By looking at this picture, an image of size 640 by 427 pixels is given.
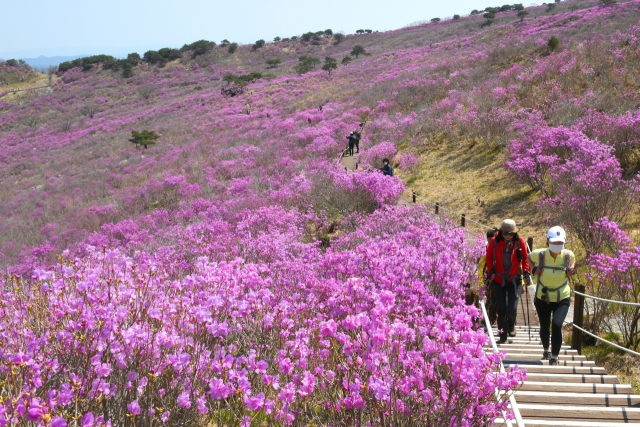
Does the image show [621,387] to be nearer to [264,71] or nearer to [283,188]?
[283,188]

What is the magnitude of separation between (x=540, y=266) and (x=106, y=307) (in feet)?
15.1

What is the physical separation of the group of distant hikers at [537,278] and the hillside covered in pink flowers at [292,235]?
53 cm

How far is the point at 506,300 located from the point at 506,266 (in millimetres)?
658

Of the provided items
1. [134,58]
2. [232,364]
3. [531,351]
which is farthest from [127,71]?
[531,351]

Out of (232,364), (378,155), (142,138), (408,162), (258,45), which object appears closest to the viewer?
(232,364)

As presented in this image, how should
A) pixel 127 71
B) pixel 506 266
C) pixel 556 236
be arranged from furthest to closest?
pixel 127 71 < pixel 506 266 < pixel 556 236

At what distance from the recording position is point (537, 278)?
4680mm

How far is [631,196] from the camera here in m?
8.98

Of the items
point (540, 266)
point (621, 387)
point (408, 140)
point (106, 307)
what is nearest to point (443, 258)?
point (540, 266)

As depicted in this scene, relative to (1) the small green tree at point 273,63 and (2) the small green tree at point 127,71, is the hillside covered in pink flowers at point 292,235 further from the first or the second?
(2) the small green tree at point 127,71

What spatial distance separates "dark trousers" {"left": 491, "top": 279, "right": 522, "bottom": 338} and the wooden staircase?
1.67 feet

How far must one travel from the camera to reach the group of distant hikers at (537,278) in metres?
4.52

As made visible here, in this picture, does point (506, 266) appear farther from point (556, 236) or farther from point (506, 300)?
point (556, 236)

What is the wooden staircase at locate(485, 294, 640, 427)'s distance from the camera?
3285mm
